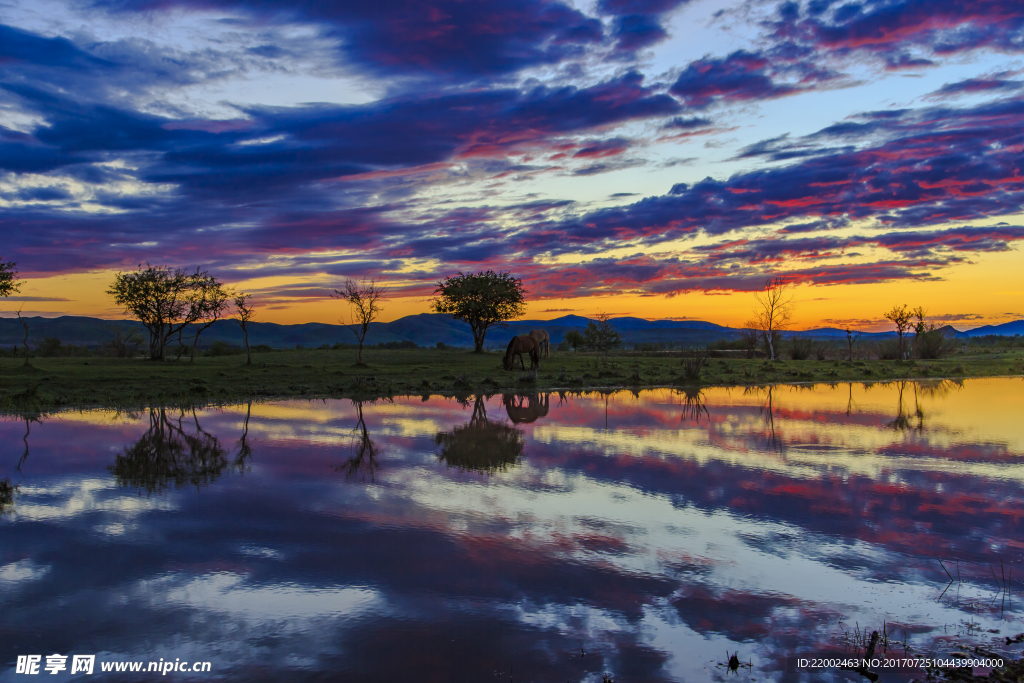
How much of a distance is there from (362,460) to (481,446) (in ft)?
8.26

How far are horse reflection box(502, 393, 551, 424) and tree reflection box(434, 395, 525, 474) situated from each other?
108 centimetres

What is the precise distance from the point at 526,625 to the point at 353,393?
2052cm

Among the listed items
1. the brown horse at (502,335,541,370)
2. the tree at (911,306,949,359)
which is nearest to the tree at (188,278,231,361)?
the brown horse at (502,335,541,370)

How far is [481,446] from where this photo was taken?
12.8 m

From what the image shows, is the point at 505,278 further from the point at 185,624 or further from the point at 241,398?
the point at 185,624

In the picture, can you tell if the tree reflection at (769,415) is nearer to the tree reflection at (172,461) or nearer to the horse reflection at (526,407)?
the horse reflection at (526,407)

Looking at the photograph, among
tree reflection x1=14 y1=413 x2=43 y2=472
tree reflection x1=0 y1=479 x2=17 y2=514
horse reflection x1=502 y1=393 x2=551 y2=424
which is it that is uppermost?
horse reflection x1=502 y1=393 x2=551 y2=424

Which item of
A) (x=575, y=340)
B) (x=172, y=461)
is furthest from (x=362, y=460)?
(x=575, y=340)

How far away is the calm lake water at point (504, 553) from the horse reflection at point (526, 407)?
147 inches

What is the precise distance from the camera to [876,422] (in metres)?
16.2

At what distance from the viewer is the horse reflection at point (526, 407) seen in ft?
56.3

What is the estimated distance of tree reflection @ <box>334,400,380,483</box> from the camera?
1032 centimetres

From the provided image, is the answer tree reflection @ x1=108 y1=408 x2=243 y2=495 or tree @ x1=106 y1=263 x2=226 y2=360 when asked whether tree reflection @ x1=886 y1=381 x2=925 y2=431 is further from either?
tree @ x1=106 y1=263 x2=226 y2=360

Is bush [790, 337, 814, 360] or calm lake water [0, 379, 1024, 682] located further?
bush [790, 337, 814, 360]
